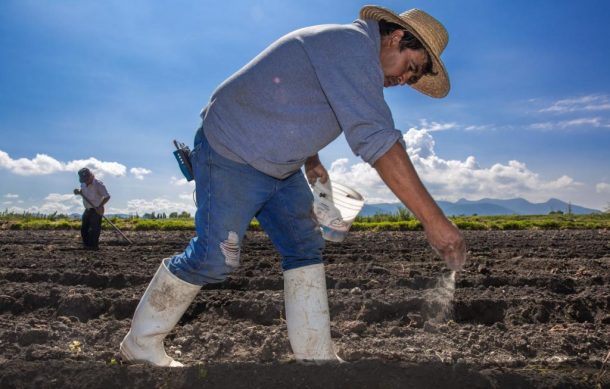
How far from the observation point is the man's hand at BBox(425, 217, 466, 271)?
2.05 metres

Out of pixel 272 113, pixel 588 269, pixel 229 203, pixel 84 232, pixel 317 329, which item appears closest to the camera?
pixel 272 113

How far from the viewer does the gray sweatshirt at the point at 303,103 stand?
2029mm

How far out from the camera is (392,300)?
4238 millimetres

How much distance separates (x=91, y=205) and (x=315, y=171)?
7503mm

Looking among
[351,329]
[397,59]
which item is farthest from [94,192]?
[397,59]

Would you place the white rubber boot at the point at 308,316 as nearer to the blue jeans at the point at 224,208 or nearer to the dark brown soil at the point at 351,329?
the dark brown soil at the point at 351,329

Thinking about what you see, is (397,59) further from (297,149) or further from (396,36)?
(297,149)

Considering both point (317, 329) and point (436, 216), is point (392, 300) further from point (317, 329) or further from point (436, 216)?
point (436, 216)

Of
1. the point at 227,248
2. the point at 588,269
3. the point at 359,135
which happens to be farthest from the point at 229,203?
the point at 588,269

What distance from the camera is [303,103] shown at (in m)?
2.22

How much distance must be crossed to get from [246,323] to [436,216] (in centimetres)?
223

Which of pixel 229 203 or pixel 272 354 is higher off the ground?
pixel 229 203

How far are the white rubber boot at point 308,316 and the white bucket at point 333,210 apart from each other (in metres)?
0.22

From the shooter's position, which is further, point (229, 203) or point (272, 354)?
point (272, 354)
